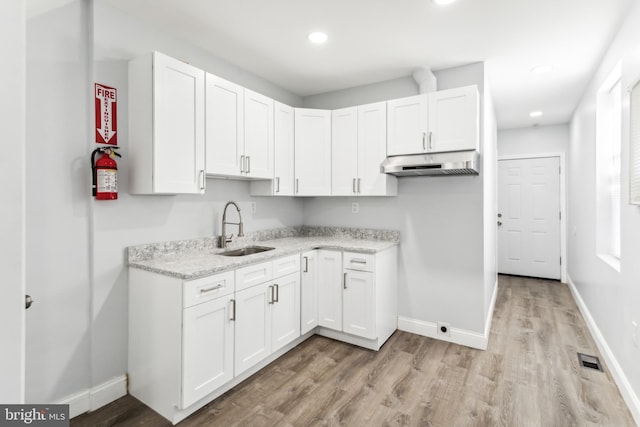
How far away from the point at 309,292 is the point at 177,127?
1837mm

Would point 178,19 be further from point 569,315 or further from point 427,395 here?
point 569,315

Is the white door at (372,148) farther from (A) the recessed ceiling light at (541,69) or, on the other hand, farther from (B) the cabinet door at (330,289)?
(A) the recessed ceiling light at (541,69)

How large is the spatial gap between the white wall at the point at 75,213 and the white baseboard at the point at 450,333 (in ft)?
8.38

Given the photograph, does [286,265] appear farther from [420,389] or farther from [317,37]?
[317,37]

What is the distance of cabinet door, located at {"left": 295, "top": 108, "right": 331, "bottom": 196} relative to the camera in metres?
3.43

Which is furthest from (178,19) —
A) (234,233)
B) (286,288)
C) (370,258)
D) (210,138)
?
(370,258)

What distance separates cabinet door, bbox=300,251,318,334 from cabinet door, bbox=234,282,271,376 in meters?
0.48

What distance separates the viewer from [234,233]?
3115 mm

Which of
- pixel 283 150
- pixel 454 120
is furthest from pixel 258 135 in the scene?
pixel 454 120

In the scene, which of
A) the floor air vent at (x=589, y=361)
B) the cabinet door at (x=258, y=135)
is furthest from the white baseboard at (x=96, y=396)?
the floor air vent at (x=589, y=361)

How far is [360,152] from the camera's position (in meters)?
3.34

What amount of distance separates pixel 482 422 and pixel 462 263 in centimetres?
144

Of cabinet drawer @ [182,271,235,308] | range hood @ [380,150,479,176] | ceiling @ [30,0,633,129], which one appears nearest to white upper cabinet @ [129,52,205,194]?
ceiling @ [30,0,633,129]

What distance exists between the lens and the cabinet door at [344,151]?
11.1 feet
